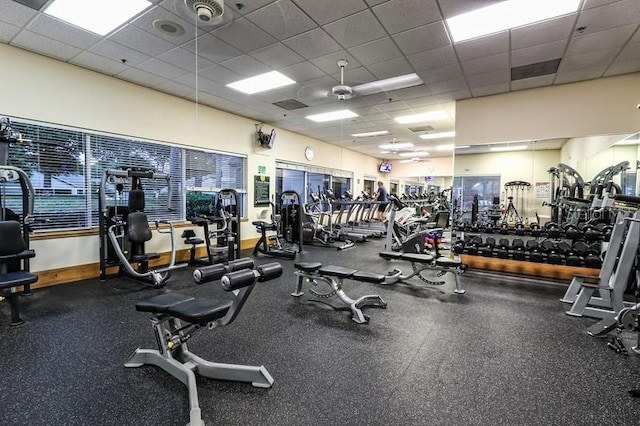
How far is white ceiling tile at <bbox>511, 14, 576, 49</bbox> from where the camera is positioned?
3.17m

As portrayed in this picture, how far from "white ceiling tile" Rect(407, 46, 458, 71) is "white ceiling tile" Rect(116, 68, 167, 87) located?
12.6 ft

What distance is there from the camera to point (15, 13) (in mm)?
3119

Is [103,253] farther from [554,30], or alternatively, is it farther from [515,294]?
[554,30]

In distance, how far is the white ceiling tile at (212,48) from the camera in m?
3.60

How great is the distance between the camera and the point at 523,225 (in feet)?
16.7

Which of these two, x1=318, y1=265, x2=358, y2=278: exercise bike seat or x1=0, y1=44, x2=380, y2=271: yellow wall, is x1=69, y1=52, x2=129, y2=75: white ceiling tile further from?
x1=318, y1=265, x2=358, y2=278: exercise bike seat

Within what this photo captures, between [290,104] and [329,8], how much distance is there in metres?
3.11

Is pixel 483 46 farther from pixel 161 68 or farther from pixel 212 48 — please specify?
pixel 161 68

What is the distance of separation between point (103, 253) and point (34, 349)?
81.2 inches

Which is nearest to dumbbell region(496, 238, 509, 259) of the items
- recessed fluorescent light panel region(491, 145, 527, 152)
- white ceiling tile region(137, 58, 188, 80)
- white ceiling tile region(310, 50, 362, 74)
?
recessed fluorescent light panel region(491, 145, 527, 152)

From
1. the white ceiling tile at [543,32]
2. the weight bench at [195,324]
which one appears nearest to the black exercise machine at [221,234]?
the weight bench at [195,324]

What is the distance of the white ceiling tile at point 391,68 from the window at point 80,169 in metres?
3.50

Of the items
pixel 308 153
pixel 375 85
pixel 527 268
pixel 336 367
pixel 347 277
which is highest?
pixel 375 85

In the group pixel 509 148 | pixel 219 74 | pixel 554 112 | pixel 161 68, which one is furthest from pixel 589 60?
pixel 161 68
